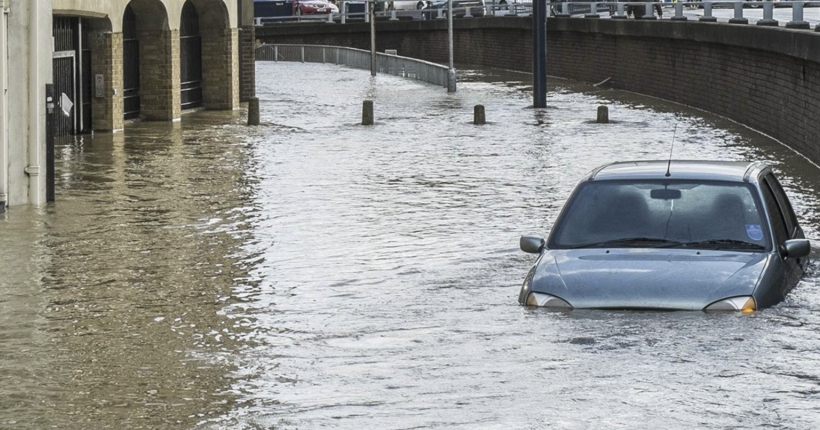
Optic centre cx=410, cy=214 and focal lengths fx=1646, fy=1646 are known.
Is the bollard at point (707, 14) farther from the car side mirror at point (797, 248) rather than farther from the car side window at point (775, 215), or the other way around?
the car side mirror at point (797, 248)

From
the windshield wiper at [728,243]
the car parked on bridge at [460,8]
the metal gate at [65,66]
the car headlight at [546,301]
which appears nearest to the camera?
the car headlight at [546,301]

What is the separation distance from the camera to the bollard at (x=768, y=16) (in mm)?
33031

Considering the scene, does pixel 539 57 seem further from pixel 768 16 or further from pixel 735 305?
pixel 735 305

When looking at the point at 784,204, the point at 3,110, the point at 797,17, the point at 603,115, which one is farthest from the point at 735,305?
the point at 603,115

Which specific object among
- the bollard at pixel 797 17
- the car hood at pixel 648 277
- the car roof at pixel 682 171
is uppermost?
the bollard at pixel 797 17

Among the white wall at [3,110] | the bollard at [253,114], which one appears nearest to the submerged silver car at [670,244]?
the white wall at [3,110]

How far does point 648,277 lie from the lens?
11.3 metres

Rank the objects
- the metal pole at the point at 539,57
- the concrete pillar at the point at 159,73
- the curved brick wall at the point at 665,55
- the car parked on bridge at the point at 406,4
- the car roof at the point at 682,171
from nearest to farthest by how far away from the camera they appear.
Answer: the car roof at the point at 682,171 < the curved brick wall at the point at 665,55 < the concrete pillar at the point at 159,73 < the metal pole at the point at 539,57 < the car parked on bridge at the point at 406,4

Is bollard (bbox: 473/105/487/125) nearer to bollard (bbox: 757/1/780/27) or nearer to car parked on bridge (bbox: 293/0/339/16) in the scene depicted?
bollard (bbox: 757/1/780/27)

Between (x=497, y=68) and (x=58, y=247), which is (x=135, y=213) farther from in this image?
(x=497, y=68)

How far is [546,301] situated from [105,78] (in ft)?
86.5

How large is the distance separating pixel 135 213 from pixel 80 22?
16.0 meters

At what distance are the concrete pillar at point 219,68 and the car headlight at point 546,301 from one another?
33908 mm

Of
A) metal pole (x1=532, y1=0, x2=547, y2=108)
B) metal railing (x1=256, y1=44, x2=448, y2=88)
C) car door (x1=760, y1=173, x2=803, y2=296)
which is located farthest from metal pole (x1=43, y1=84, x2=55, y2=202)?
metal railing (x1=256, y1=44, x2=448, y2=88)
